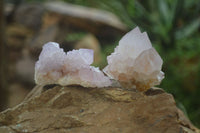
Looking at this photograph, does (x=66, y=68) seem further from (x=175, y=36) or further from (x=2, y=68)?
(x=175, y=36)

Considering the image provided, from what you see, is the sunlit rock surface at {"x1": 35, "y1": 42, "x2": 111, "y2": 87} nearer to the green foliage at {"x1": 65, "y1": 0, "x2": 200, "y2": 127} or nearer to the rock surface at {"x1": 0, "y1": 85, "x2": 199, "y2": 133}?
the rock surface at {"x1": 0, "y1": 85, "x2": 199, "y2": 133}

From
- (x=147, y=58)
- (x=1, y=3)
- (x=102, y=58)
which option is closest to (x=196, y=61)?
(x=102, y=58)

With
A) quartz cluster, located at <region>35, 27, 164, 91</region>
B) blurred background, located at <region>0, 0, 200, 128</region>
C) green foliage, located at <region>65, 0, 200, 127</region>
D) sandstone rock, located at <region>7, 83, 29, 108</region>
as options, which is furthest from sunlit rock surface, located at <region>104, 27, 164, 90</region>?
sandstone rock, located at <region>7, 83, 29, 108</region>

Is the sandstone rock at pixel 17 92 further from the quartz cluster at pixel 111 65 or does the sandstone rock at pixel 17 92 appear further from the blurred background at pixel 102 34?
the quartz cluster at pixel 111 65

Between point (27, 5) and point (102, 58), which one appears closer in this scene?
point (102, 58)

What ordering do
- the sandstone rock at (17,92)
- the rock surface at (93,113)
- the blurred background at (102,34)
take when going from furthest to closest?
the sandstone rock at (17,92) → the blurred background at (102,34) → the rock surface at (93,113)

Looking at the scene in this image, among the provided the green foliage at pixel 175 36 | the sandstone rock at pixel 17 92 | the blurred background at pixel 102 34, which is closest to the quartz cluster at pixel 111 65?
the blurred background at pixel 102 34

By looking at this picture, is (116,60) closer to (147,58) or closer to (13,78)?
(147,58)
